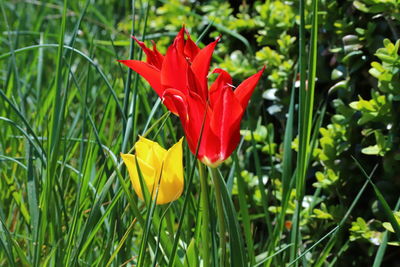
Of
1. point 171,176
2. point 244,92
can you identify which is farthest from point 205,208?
point 244,92

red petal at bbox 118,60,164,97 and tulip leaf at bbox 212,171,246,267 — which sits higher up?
red petal at bbox 118,60,164,97

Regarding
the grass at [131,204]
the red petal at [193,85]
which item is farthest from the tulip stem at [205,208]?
the red petal at [193,85]

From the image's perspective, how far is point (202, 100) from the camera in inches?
37.4

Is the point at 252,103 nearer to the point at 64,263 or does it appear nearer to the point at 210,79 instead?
the point at 210,79

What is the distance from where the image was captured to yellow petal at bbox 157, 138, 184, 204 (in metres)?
0.99

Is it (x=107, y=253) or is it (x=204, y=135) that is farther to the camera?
(x=107, y=253)

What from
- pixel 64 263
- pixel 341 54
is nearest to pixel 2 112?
pixel 64 263

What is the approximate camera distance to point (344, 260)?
1598 mm

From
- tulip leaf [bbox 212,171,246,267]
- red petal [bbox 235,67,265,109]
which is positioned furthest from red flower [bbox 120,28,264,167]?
tulip leaf [bbox 212,171,246,267]

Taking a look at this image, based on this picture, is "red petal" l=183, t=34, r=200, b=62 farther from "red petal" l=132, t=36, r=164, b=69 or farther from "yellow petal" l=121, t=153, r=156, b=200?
"yellow petal" l=121, t=153, r=156, b=200

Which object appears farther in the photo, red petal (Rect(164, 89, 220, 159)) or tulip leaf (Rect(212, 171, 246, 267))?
tulip leaf (Rect(212, 171, 246, 267))

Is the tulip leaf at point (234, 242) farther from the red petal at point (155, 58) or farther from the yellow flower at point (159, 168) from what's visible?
the red petal at point (155, 58)

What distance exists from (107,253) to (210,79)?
102cm

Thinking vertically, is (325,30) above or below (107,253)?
above
